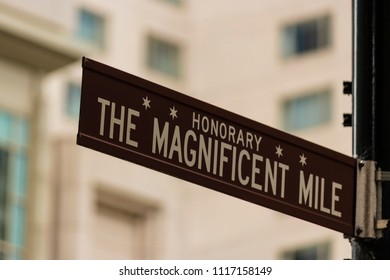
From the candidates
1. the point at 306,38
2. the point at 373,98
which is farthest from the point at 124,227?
the point at 373,98

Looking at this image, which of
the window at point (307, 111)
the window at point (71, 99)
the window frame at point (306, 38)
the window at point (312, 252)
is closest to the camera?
the window at point (312, 252)

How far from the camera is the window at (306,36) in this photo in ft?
177

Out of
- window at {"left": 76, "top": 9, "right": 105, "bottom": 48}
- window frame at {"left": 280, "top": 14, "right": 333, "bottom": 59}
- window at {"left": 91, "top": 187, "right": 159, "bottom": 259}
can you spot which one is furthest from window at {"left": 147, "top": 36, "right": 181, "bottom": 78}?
window at {"left": 91, "top": 187, "right": 159, "bottom": 259}

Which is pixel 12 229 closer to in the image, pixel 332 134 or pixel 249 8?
pixel 332 134

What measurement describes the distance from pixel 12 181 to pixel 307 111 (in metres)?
24.0

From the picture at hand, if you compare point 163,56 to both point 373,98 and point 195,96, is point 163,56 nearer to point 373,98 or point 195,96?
point 195,96

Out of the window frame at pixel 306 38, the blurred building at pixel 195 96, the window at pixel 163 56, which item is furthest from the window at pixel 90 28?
the window frame at pixel 306 38

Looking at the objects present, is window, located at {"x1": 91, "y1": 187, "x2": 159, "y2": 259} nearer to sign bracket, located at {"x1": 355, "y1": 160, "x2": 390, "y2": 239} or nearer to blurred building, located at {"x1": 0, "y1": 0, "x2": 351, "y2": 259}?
blurred building, located at {"x1": 0, "y1": 0, "x2": 351, "y2": 259}

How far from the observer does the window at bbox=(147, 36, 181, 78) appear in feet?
189

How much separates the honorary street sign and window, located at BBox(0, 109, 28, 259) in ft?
76.1

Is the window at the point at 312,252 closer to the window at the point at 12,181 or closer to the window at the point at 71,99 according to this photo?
the window at the point at 71,99

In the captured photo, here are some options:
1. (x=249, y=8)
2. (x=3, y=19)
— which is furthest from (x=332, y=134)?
(x=3, y=19)

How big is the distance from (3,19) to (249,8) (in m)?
26.7

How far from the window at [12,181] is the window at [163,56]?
25.8 m
